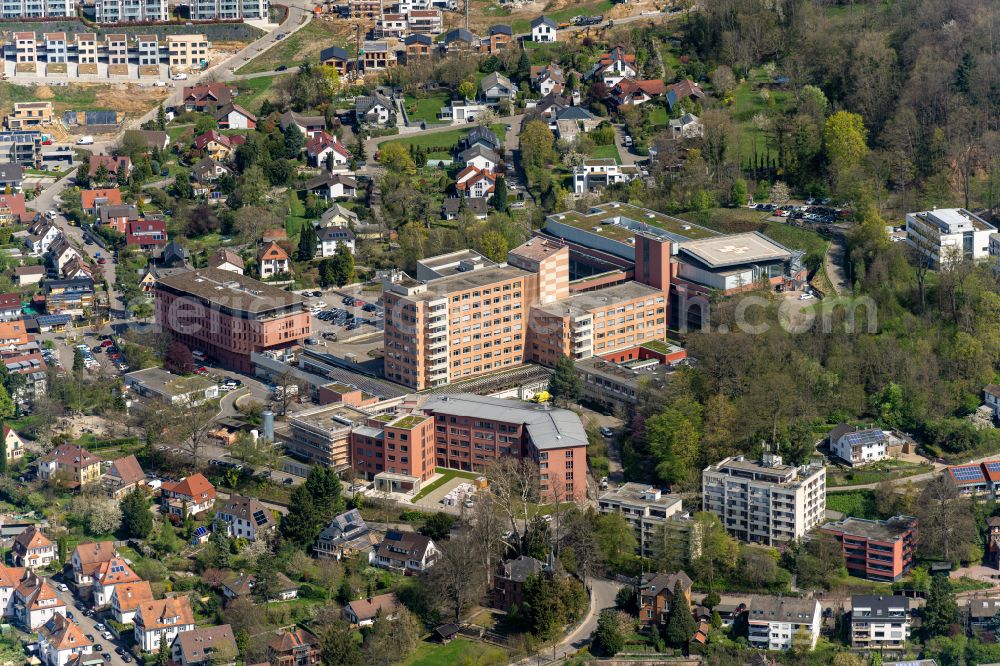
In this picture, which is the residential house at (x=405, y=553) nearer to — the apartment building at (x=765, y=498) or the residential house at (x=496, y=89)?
the apartment building at (x=765, y=498)

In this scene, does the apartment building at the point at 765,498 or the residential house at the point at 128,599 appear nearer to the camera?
the residential house at the point at 128,599

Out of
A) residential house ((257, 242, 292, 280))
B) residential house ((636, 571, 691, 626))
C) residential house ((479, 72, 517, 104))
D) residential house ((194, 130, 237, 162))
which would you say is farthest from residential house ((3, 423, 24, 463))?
residential house ((479, 72, 517, 104))

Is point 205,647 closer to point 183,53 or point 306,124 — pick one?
point 306,124

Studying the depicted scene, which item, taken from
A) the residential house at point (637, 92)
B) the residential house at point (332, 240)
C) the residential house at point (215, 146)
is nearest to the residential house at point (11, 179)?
the residential house at point (215, 146)

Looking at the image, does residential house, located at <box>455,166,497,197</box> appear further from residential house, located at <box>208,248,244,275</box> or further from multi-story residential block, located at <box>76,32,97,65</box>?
multi-story residential block, located at <box>76,32,97,65</box>

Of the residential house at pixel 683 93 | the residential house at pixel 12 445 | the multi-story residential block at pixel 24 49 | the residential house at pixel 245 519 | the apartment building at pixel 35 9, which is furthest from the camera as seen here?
the apartment building at pixel 35 9
